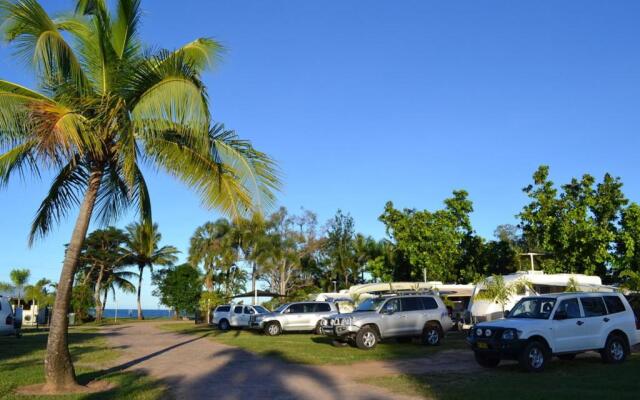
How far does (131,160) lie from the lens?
392 inches

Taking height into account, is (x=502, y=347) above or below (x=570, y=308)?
below

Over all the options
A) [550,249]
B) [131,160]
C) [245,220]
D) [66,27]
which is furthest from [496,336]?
[550,249]

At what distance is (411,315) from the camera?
65.6 ft

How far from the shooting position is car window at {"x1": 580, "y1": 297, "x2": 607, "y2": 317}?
13.9 m

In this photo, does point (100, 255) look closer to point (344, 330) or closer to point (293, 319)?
point (293, 319)

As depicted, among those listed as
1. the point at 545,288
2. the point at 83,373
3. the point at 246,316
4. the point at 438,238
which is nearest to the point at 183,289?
the point at 246,316

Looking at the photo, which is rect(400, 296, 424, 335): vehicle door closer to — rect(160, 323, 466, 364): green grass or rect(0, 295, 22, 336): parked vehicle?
rect(160, 323, 466, 364): green grass

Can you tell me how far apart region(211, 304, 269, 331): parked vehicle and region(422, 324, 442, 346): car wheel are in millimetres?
14965

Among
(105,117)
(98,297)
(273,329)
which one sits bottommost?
(273,329)

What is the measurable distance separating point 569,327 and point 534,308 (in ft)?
3.08

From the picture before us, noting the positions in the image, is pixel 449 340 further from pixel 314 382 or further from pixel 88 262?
pixel 88 262

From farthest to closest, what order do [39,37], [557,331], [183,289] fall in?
[183,289], [557,331], [39,37]

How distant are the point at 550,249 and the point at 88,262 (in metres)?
44.9

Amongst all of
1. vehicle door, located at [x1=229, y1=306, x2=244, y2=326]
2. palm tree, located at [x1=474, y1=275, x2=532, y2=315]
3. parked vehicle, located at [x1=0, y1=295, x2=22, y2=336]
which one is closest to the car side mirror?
palm tree, located at [x1=474, y1=275, x2=532, y2=315]
